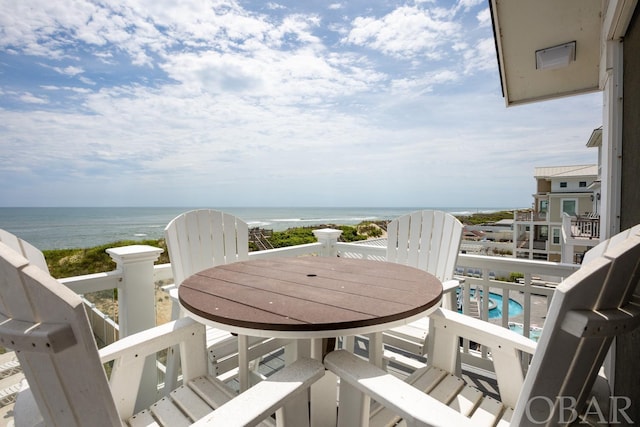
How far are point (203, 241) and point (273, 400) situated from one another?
184 centimetres

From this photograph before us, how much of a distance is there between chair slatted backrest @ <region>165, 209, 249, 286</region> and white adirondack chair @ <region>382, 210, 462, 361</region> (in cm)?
135

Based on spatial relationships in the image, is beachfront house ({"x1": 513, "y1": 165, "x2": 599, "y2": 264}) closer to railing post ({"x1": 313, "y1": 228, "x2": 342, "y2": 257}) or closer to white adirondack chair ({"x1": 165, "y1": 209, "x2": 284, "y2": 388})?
railing post ({"x1": 313, "y1": 228, "x2": 342, "y2": 257})

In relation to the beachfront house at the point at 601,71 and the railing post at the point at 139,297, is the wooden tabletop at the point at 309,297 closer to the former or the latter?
the railing post at the point at 139,297

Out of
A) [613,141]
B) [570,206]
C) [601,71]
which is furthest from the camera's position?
[570,206]

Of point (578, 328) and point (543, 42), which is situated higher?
point (543, 42)

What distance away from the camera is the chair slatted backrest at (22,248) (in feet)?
3.10

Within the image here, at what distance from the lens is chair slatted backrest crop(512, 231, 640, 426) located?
54 centimetres

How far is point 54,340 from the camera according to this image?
0.51 metres

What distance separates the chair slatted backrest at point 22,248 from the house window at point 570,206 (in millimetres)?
17159

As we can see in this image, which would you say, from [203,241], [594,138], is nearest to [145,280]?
[203,241]

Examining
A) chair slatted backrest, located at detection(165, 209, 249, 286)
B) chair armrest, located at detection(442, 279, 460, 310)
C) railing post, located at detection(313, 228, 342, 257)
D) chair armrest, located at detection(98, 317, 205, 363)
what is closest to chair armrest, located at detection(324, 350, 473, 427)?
chair armrest, located at detection(98, 317, 205, 363)

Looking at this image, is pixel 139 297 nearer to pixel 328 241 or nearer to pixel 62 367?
pixel 62 367

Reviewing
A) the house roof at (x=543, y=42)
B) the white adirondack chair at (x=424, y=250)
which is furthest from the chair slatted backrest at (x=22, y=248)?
the house roof at (x=543, y=42)

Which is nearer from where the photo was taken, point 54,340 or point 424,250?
point 54,340
